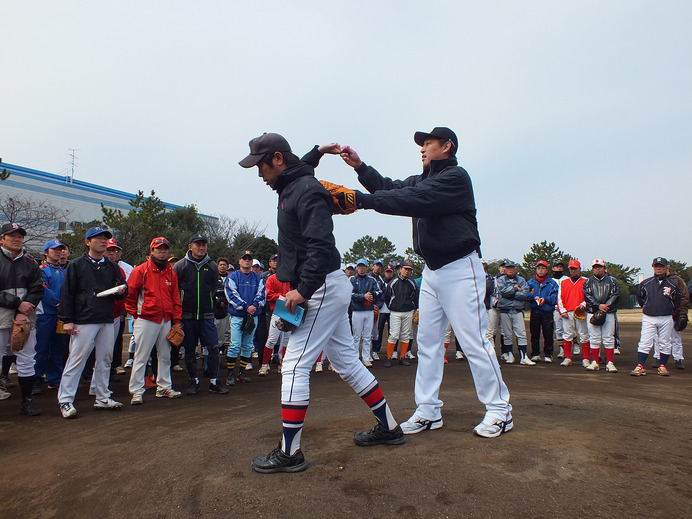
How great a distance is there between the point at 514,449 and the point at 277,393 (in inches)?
147

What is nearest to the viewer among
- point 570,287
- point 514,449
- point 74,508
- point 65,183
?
point 74,508

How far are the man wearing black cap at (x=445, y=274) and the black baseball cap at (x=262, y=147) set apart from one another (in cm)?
70

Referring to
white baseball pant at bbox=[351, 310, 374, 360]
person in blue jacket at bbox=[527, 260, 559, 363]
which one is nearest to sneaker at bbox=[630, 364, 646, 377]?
person in blue jacket at bbox=[527, 260, 559, 363]

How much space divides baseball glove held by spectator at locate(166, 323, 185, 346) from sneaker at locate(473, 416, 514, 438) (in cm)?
417

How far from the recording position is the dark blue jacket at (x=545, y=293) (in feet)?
32.7

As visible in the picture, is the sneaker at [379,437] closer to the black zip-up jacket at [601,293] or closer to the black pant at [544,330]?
the black zip-up jacket at [601,293]

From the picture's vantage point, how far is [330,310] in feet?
10.4

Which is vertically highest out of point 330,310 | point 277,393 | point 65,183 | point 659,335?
point 65,183

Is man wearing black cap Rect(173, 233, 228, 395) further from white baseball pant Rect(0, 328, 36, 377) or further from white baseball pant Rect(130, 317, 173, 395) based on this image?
white baseball pant Rect(0, 328, 36, 377)

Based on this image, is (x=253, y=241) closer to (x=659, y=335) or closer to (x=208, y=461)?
(x=659, y=335)

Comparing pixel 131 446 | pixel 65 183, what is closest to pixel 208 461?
pixel 131 446

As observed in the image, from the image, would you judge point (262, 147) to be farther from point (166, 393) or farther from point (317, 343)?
point (166, 393)

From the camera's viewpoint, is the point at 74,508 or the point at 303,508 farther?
the point at 74,508

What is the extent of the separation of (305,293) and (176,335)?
3.71 metres
